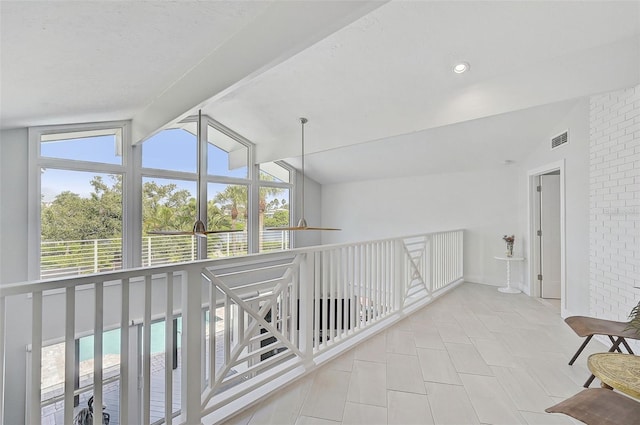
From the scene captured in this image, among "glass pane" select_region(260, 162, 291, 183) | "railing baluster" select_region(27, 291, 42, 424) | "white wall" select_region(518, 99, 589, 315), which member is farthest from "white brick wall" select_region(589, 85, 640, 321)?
"glass pane" select_region(260, 162, 291, 183)

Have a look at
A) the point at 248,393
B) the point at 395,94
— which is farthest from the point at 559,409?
the point at 395,94

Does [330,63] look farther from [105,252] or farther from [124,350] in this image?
[105,252]

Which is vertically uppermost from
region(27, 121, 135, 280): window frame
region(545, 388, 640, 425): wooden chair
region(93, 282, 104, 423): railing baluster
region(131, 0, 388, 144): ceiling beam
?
region(131, 0, 388, 144): ceiling beam

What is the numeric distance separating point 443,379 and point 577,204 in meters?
2.85

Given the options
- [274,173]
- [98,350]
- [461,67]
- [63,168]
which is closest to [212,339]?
[98,350]

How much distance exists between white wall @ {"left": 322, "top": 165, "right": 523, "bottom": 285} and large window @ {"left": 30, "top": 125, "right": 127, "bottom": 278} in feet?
16.3

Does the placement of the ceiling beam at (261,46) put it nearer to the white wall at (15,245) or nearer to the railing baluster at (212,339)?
the railing baluster at (212,339)

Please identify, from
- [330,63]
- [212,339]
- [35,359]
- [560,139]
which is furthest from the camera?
[560,139]

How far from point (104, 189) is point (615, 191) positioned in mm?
6430

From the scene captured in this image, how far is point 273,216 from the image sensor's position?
695 centimetres

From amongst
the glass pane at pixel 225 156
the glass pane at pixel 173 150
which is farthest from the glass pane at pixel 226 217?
the glass pane at pixel 173 150

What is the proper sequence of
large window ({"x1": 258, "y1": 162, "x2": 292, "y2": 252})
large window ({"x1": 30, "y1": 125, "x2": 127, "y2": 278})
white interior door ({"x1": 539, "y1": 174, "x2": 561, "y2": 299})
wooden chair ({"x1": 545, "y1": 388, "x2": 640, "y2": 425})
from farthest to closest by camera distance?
large window ({"x1": 258, "y1": 162, "x2": 292, "y2": 252}) → white interior door ({"x1": 539, "y1": 174, "x2": 561, "y2": 299}) → large window ({"x1": 30, "y1": 125, "x2": 127, "y2": 278}) → wooden chair ({"x1": 545, "y1": 388, "x2": 640, "y2": 425})

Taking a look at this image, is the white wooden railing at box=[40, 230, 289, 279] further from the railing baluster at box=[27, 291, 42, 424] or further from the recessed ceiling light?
the recessed ceiling light

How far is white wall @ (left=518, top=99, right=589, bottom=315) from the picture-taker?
336 centimetres
